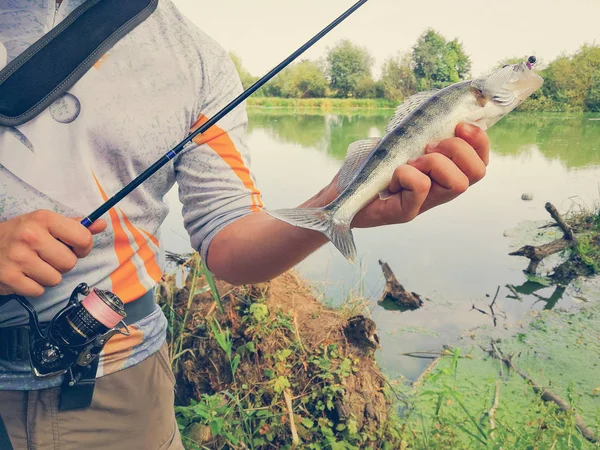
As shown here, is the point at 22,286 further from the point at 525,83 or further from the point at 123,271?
the point at 525,83

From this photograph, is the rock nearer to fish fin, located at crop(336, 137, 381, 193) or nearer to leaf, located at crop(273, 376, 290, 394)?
leaf, located at crop(273, 376, 290, 394)

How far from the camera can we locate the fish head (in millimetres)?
1228

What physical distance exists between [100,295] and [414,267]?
5.94 metres

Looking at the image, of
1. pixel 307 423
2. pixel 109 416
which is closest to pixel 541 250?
pixel 307 423

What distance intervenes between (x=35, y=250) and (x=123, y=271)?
361 millimetres

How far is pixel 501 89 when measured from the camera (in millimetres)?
1240

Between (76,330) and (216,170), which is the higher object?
(216,170)

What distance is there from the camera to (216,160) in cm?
146

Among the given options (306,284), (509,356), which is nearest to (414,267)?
(509,356)

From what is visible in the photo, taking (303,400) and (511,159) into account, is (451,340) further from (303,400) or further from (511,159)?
(511,159)

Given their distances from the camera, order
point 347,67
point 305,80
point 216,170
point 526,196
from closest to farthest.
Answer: point 216,170
point 305,80
point 526,196
point 347,67

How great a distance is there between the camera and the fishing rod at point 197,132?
118cm

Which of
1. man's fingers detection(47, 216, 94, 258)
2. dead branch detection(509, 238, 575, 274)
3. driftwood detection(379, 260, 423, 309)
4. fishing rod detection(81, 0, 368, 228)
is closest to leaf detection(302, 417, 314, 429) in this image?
fishing rod detection(81, 0, 368, 228)

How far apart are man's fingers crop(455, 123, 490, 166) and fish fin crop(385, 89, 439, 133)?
0.20 metres
